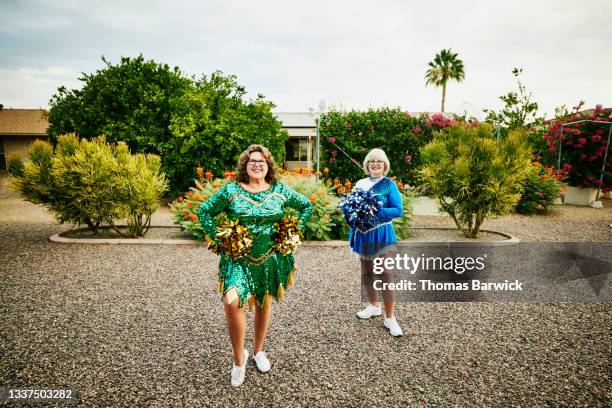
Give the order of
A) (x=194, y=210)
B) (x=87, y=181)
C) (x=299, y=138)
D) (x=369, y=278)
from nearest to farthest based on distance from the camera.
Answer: (x=369, y=278) → (x=87, y=181) → (x=194, y=210) → (x=299, y=138)

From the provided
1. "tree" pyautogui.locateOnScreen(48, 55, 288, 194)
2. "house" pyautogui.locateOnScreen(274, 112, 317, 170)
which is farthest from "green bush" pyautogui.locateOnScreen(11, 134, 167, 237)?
"house" pyautogui.locateOnScreen(274, 112, 317, 170)

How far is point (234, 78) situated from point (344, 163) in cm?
493


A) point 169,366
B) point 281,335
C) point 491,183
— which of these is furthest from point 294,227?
point 491,183

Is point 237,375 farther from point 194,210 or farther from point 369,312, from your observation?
point 194,210

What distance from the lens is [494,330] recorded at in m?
3.58

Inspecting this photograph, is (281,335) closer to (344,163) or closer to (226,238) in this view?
(226,238)

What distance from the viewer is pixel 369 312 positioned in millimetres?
3834

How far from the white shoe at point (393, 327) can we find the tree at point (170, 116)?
28.6 feet

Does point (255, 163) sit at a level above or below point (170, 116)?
below

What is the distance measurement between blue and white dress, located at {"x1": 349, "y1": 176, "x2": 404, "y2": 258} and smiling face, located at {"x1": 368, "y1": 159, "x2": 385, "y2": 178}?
0.07 m

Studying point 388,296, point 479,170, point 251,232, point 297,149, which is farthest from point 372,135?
point 297,149

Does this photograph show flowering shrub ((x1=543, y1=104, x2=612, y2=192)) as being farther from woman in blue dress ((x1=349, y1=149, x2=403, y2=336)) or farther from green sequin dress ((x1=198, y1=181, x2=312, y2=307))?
green sequin dress ((x1=198, y1=181, x2=312, y2=307))

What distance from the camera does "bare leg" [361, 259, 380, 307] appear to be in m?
3.52

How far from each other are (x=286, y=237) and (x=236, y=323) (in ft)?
2.39
